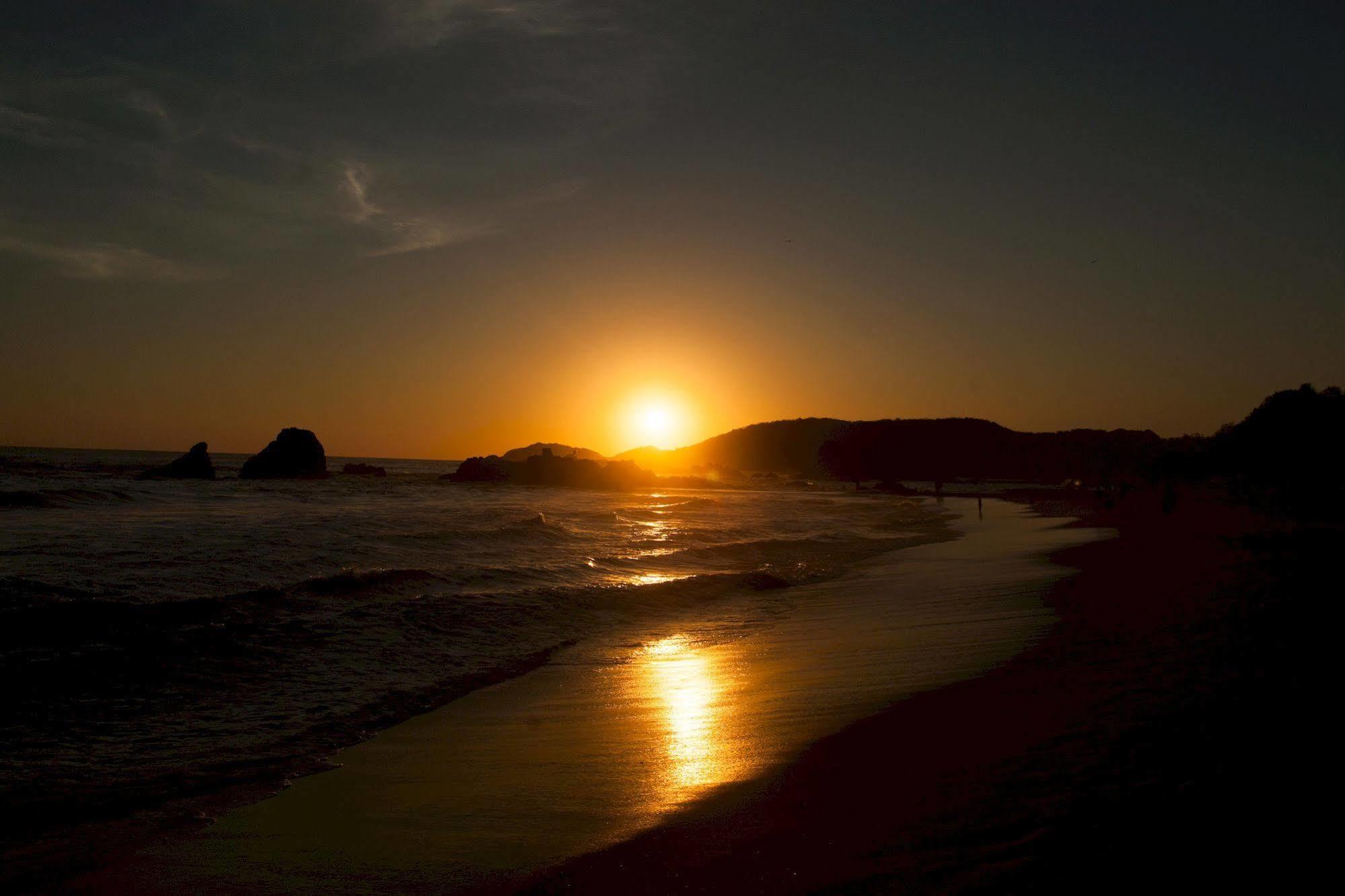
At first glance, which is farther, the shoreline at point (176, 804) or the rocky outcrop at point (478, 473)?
the rocky outcrop at point (478, 473)

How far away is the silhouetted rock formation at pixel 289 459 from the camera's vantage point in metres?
51.3

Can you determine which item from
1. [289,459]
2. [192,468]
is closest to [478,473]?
[289,459]

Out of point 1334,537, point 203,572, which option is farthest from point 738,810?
point 1334,537

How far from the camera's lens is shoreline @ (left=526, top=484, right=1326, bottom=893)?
3357mm

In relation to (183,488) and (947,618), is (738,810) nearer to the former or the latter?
(947,618)

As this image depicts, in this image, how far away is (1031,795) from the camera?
416cm

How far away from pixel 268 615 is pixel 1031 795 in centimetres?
1019

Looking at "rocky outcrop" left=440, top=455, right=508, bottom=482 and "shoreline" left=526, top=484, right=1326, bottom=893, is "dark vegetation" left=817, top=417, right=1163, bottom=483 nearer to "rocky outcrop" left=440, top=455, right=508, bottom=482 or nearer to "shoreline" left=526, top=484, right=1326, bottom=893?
"rocky outcrop" left=440, top=455, right=508, bottom=482

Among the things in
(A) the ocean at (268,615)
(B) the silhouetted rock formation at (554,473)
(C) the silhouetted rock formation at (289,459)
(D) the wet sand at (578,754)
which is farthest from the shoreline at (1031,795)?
(B) the silhouetted rock formation at (554,473)

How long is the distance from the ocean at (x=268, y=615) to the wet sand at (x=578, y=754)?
25.2 inches

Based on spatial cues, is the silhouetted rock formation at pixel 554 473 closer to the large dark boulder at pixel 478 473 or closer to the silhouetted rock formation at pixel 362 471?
the large dark boulder at pixel 478 473

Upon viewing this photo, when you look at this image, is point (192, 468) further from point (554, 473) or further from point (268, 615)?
point (268, 615)

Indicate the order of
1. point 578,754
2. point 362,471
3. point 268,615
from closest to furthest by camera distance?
point 578,754
point 268,615
point 362,471

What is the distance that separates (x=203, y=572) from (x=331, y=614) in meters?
3.54
